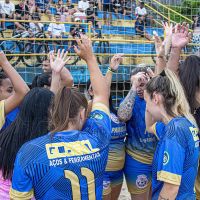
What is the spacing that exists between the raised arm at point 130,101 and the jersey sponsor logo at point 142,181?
20.9 inches

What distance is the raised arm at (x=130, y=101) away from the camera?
324 cm

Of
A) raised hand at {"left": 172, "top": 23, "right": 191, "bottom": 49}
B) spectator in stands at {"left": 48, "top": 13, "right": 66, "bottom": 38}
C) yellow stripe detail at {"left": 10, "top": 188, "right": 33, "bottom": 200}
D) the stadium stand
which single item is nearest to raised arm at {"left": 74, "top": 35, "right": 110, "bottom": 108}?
yellow stripe detail at {"left": 10, "top": 188, "right": 33, "bottom": 200}

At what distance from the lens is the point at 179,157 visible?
6.80 ft

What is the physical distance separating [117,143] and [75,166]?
5.22ft

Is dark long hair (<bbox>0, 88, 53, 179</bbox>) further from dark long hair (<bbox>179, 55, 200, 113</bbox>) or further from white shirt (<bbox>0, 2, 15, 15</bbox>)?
white shirt (<bbox>0, 2, 15, 15</bbox>)

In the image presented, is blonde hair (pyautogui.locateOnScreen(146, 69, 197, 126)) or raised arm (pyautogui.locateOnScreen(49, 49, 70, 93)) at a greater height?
raised arm (pyautogui.locateOnScreen(49, 49, 70, 93))

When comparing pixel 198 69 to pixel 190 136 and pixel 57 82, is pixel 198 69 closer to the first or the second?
pixel 190 136

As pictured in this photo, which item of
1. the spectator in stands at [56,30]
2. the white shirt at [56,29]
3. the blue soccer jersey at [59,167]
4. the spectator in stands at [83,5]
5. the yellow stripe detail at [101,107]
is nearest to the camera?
the blue soccer jersey at [59,167]

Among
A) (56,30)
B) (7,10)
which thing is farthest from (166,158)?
(7,10)

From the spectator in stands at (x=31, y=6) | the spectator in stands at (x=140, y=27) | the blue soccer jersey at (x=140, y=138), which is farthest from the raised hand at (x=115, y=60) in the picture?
the spectator in stands at (x=140, y=27)

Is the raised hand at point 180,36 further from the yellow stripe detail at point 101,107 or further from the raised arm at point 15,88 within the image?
the raised arm at point 15,88

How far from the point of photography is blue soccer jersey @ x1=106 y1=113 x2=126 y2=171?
11.3ft

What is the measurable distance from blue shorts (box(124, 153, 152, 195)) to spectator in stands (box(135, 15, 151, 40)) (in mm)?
10464

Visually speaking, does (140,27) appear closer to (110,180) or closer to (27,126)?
(110,180)
